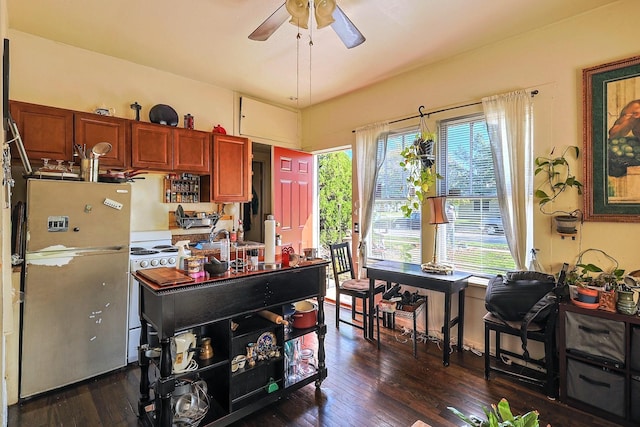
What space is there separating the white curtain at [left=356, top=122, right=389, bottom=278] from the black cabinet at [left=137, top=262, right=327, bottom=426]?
5.58ft

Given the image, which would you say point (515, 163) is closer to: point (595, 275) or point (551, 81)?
point (551, 81)

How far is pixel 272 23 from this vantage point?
2230 millimetres

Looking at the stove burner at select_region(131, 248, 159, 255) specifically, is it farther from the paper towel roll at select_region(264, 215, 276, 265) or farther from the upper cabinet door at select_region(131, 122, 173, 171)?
the paper towel roll at select_region(264, 215, 276, 265)

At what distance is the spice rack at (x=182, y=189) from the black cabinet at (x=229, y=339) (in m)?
1.94

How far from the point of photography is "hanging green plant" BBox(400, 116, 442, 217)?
3.35 metres

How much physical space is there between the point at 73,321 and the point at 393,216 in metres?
3.36

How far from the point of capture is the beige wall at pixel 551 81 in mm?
2449

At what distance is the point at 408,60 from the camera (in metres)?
3.40

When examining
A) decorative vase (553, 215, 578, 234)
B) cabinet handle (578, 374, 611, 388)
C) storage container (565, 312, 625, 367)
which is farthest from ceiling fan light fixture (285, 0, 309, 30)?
cabinet handle (578, 374, 611, 388)

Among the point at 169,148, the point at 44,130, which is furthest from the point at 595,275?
the point at 44,130

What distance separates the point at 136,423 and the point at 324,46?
11.3ft

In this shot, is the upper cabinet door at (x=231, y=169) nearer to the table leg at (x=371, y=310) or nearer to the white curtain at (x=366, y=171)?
the white curtain at (x=366, y=171)

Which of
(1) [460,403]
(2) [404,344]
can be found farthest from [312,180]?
(1) [460,403]

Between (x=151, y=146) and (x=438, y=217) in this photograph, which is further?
(x=151, y=146)
